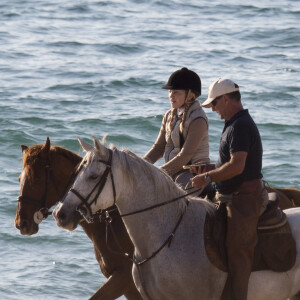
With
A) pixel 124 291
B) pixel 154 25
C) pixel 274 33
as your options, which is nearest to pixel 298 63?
pixel 274 33

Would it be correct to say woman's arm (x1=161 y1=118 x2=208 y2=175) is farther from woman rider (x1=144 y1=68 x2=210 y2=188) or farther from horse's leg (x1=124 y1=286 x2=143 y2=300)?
horse's leg (x1=124 y1=286 x2=143 y2=300)

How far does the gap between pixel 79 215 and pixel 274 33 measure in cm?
2154

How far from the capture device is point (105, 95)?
2019 centimetres

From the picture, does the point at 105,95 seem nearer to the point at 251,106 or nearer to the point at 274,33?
the point at 251,106

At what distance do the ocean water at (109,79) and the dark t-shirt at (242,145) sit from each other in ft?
13.6

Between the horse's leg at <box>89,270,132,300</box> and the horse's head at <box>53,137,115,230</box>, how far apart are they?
135cm

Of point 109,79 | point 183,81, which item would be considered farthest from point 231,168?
point 109,79

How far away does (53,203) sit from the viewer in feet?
24.7

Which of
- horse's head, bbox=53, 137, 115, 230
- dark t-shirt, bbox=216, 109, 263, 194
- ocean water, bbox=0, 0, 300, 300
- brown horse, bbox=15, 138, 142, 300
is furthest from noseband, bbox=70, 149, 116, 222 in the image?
ocean water, bbox=0, 0, 300, 300

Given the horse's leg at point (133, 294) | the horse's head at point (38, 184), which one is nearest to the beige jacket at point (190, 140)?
the horse's head at point (38, 184)

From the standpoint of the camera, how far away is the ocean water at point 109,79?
38.9 ft

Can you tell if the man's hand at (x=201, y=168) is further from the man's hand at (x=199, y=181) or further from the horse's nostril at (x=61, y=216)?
the horse's nostril at (x=61, y=216)

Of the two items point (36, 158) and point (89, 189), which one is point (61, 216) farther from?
point (36, 158)

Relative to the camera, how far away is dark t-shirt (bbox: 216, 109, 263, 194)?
640 cm
